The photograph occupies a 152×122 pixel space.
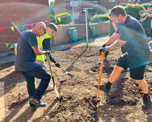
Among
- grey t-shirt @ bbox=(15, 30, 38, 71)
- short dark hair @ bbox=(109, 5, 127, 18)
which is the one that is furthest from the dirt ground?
→ short dark hair @ bbox=(109, 5, 127, 18)

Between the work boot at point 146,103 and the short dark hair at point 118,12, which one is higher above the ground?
the short dark hair at point 118,12

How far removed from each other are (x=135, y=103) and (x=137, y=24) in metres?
1.72

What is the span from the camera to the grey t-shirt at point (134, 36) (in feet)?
7.99

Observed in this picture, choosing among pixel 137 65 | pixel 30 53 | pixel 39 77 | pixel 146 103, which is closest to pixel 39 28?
pixel 30 53

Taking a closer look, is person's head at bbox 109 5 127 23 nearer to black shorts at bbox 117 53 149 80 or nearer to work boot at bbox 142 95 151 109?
black shorts at bbox 117 53 149 80

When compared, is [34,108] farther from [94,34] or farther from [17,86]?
[94,34]

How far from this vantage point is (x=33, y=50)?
2568mm

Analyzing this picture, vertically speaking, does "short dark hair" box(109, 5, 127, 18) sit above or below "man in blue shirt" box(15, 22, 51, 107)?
above

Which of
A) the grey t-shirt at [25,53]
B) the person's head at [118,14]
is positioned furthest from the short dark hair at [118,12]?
the grey t-shirt at [25,53]

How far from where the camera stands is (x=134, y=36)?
2488mm

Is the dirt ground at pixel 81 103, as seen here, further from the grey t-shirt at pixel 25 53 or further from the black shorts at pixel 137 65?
the grey t-shirt at pixel 25 53

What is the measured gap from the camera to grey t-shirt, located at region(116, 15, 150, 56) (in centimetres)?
244

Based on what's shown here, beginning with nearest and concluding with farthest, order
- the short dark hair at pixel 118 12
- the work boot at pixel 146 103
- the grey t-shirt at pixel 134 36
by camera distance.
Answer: the grey t-shirt at pixel 134 36 → the short dark hair at pixel 118 12 → the work boot at pixel 146 103

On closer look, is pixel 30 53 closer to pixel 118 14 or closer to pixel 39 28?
pixel 39 28
